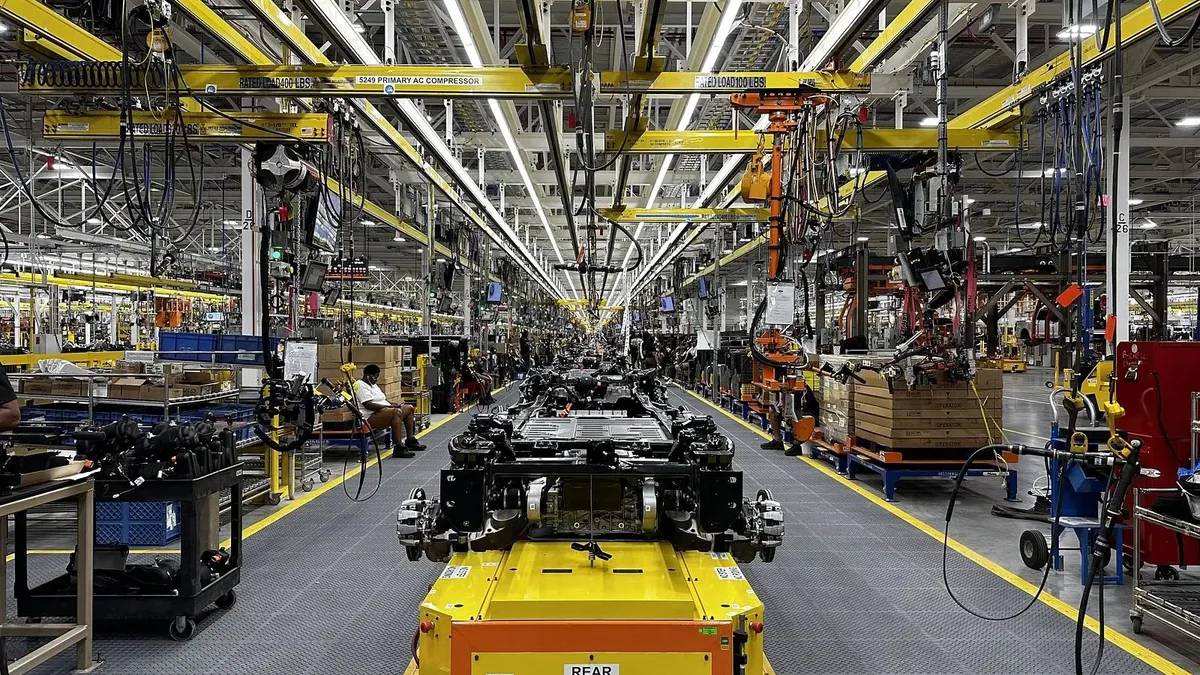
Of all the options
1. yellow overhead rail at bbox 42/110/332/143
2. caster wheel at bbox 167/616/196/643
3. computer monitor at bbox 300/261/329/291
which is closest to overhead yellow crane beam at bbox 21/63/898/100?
yellow overhead rail at bbox 42/110/332/143

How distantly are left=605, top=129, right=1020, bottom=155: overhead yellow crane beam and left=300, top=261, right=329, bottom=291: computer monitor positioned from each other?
2.94 metres

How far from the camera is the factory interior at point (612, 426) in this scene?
3.05 m

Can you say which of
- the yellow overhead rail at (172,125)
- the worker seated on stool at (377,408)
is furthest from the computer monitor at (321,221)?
the worker seated on stool at (377,408)

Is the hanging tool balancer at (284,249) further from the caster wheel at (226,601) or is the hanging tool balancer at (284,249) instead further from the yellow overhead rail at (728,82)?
the yellow overhead rail at (728,82)

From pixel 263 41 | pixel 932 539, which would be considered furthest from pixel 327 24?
pixel 932 539

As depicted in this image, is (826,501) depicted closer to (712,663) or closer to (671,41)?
(712,663)

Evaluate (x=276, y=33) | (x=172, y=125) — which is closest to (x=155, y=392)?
(x=172, y=125)

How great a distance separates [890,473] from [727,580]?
4.80 m

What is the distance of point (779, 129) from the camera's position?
601 cm

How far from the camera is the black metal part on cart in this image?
364 cm

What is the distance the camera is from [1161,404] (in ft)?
13.9

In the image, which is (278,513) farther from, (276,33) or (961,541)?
(961,541)

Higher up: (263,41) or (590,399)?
(263,41)

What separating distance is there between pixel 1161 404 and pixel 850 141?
3688mm
